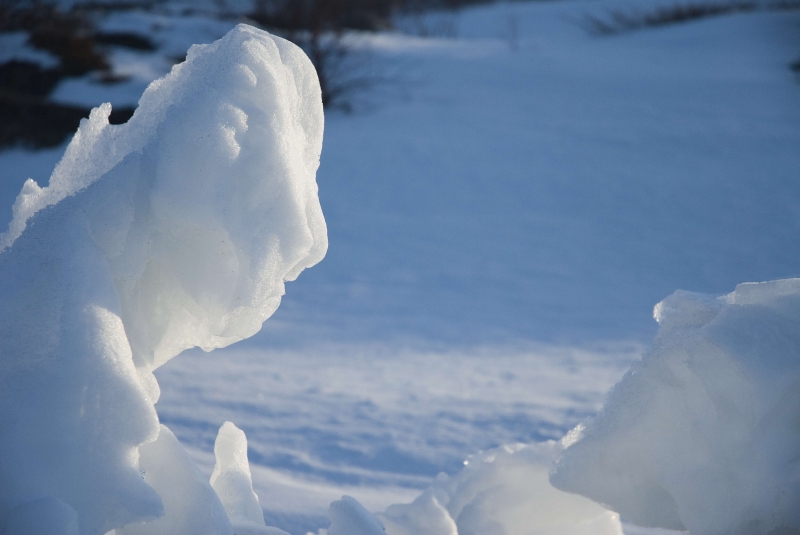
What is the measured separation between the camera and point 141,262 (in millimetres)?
1474

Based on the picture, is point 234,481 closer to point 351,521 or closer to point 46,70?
point 351,521

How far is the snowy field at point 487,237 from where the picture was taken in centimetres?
324

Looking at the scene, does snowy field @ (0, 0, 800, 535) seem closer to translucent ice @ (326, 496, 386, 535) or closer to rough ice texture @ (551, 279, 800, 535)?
translucent ice @ (326, 496, 386, 535)

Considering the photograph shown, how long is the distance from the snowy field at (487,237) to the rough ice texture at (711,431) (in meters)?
0.88

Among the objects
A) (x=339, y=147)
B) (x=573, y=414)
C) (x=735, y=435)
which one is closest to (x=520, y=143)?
(x=339, y=147)

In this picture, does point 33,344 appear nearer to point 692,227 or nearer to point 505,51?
point 692,227

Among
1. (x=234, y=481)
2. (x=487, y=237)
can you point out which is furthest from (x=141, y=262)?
(x=487, y=237)

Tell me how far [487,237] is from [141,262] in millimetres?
4814

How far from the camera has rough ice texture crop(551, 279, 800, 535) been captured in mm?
1602

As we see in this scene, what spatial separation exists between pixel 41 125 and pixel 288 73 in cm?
709

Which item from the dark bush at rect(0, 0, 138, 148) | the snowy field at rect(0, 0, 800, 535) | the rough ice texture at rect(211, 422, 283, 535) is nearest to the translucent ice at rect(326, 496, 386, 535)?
the rough ice texture at rect(211, 422, 283, 535)

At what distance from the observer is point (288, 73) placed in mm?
1595

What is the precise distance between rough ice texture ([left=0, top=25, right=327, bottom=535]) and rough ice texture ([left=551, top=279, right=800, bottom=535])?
2.67 feet

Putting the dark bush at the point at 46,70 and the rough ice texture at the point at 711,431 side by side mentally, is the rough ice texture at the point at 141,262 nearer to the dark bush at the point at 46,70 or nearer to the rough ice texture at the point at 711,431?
the rough ice texture at the point at 711,431
